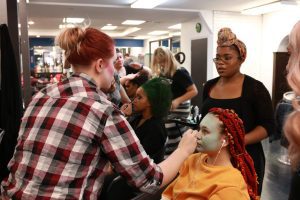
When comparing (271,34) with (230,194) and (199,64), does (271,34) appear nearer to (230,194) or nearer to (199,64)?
(199,64)

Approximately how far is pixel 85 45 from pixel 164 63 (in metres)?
2.01

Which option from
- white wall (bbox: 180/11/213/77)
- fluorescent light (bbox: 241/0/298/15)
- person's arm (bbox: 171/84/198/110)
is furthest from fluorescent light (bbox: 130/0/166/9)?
person's arm (bbox: 171/84/198/110)

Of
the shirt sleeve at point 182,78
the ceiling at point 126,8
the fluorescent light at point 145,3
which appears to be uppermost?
the ceiling at point 126,8

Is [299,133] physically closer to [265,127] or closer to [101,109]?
[101,109]

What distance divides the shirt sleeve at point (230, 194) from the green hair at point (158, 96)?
983mm

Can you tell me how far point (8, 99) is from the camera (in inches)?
66.0

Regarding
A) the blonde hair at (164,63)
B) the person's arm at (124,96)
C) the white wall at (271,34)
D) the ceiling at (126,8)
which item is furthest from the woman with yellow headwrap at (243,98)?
the white wall at (271,34)

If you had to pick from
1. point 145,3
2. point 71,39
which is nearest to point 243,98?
point 71,39

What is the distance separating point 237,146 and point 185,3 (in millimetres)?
5009

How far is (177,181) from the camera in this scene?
59.7 inches

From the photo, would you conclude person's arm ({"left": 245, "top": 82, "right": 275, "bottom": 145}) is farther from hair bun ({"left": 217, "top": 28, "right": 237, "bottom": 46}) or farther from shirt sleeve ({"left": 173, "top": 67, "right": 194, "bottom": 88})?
shirt sleeve ({"left": 173, "top": 67, "right": 194, "bottom": 88})

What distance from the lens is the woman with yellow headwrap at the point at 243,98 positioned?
1.68 metres

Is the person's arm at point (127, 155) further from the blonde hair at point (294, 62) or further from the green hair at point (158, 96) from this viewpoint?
the green hair at point (158, 96)

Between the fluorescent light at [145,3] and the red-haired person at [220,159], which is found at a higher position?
the fluorescent light at [145,3]
